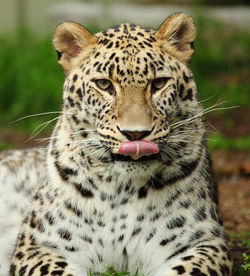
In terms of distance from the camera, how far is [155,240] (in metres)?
5.33

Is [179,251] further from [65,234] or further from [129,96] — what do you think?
[129,96]

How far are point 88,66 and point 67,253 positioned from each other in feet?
4.96

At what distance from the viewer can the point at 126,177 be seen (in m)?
5.28

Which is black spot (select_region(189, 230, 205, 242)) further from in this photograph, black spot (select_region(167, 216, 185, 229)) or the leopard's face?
the leopard's face

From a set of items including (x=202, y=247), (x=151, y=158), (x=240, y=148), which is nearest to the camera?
(x=151, y=158)

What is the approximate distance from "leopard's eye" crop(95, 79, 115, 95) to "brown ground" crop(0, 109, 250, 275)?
1.87 meters

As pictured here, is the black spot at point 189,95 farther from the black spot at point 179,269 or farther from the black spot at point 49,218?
the black spot at point 49,218

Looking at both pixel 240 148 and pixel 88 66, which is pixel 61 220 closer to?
pixel 88 66

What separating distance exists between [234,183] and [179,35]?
372 cm

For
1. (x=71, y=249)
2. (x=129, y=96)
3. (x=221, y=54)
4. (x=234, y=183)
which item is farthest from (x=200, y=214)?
(x=221, y=54)

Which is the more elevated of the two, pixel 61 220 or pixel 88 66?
pixel 88 66

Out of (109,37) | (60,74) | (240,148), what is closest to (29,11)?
(60,74)

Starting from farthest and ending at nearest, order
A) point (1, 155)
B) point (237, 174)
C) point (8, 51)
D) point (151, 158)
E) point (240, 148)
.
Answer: point (8, 51) < point (240, 148) < point (237, 174) < point (1, 155) < point (151, 158)

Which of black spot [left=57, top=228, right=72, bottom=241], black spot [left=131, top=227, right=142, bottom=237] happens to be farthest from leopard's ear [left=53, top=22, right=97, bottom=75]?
black spot [left=131, top=227, right=142, bottom=237]
